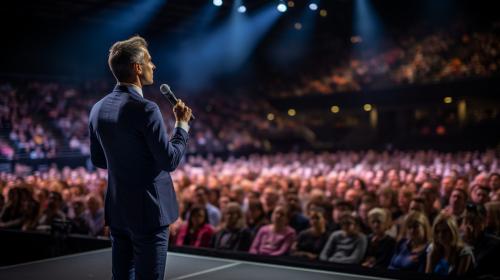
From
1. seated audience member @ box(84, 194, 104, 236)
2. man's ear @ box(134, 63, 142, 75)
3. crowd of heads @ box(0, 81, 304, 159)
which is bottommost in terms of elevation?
seated audience member @ box(84, 194, 104, 236)

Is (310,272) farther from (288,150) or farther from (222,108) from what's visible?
(222,108)

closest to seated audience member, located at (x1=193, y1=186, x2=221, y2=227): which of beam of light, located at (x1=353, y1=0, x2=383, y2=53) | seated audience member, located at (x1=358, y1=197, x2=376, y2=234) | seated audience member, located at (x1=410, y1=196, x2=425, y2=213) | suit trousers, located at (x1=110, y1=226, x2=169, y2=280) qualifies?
seated audience member, located at (x1=358, y1=197, x2=376, y2=234)

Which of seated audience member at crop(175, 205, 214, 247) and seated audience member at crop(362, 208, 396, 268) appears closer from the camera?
seated audience member at crop(362, 208, 396, 268)

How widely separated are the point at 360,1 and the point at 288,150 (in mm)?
7000

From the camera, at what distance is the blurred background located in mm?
8656

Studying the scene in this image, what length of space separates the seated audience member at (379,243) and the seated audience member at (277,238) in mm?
756

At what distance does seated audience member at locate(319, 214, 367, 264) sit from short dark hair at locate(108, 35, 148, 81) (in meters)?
3.27

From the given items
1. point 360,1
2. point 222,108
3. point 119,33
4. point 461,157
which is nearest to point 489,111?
point 360,1

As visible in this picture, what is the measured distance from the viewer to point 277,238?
17.1ft

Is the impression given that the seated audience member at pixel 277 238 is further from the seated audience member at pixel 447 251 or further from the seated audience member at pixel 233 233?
the seated audience member at pixel 447 251

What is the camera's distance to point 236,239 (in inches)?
215

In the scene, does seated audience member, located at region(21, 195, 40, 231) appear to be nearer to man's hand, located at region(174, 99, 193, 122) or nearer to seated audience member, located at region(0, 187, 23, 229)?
seated audience member, located at region(0, 187, 23, 229)

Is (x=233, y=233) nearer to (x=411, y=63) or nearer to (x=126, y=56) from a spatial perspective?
(x=126, y=56)

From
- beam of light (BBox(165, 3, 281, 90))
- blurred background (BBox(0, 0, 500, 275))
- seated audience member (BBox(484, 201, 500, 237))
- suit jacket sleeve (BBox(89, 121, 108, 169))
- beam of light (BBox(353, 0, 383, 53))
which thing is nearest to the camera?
suit jacket sleeve (BBox(89, 121, 108, 169))
